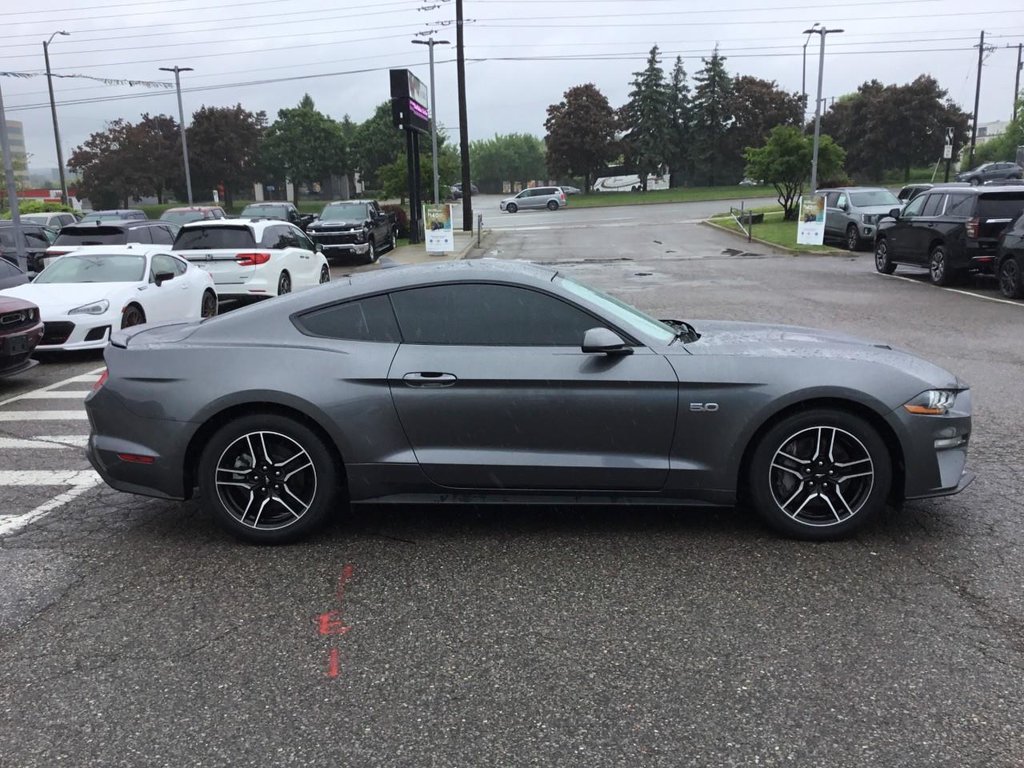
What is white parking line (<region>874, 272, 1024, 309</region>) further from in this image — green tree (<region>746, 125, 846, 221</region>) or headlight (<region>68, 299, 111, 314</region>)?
green tree (<region>746, 125, 846, 221</region>)

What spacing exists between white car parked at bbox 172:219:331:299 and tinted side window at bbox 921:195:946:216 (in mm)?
12309

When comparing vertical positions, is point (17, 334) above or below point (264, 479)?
above

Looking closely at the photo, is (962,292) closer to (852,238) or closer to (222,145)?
(852,238)

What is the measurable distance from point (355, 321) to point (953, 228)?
14682 mm

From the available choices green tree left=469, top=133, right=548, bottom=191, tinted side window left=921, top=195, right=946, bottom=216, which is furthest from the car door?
green tree left=469, top=133, right=548, bottom=191

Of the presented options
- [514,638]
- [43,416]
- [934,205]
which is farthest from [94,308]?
[934,205]

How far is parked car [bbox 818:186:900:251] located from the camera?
2502 cm

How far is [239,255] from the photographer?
1473 cm

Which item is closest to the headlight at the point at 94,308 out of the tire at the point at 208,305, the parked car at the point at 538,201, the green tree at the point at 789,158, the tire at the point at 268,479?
the tire at the point at 208,305

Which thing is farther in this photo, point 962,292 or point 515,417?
point 962,292

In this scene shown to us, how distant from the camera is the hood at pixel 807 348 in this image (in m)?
4.59

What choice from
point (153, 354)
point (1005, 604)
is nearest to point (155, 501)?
point (153, 354)

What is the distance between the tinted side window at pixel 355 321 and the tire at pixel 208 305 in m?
8.76

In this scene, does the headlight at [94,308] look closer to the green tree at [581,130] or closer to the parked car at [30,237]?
the parked car at [30,237]
